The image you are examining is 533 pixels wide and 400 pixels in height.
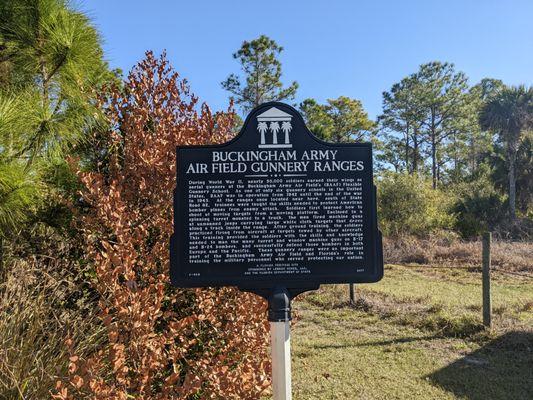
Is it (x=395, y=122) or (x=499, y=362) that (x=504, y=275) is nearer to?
(x=499, y=362)

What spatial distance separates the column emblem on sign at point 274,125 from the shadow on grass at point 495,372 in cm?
312

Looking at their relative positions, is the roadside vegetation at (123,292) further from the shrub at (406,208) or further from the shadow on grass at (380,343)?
the shrub at (406,208)

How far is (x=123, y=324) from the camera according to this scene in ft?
10.1

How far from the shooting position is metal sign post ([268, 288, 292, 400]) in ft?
9.86

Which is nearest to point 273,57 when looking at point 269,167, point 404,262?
point 404,262

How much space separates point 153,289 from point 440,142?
41.9 metres

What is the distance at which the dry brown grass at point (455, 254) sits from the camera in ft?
42.9

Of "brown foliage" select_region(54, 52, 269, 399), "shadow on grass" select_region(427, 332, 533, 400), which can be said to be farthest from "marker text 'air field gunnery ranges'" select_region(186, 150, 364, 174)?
"shadow on grass" select_region(427, 332, 533, 400)

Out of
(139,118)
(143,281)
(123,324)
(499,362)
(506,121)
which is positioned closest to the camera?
(123,324)

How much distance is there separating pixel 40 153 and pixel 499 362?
5316 millimetres

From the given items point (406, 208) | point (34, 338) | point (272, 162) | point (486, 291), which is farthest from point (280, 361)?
point (406, 208)

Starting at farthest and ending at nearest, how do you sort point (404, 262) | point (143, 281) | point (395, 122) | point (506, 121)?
point (395, 122) < point (506, 121) < point (404, 262) < point (143, 281)

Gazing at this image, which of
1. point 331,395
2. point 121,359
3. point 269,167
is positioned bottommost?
point 331,395

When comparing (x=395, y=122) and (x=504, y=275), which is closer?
(x=504, y=275)
